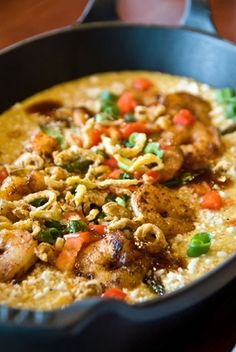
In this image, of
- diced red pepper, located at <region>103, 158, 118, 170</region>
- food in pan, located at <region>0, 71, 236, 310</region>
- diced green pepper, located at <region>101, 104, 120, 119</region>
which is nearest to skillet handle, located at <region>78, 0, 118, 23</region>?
food in pan, located at <region>0, 71, 236, 310</region>

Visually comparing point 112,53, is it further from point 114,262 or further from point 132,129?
point 114,262

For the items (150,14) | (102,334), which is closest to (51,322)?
(102,334)

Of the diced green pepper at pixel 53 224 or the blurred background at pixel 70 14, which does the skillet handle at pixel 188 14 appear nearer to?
the blurred background at pixel 70 14

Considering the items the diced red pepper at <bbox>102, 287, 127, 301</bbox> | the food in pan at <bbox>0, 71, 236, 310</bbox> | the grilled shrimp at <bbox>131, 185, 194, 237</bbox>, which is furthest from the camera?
the grilled shrimp at <bbox>131, 185, 194, 237</bbox>

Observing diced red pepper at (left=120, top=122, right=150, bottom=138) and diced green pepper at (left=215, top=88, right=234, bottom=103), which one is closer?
diced red pepper at (left=120, top=122, right=150, bottom=138)

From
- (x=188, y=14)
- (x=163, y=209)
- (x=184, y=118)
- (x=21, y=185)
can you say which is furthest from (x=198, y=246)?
(x=188, y=14)

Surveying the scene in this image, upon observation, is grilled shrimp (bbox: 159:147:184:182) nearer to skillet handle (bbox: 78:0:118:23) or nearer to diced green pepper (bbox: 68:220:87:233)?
diced green pepper (bbox: 68:220:87:233)
